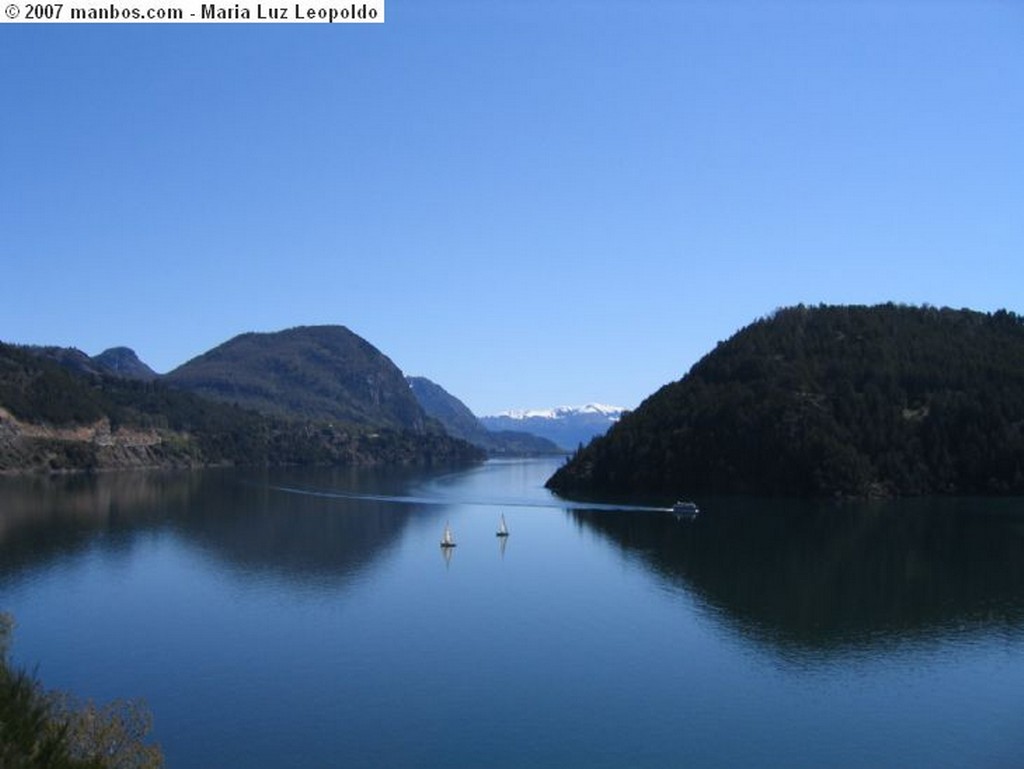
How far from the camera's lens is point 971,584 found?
88812 mm

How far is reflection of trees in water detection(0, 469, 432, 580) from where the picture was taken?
356 ft

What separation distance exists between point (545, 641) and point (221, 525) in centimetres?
8962

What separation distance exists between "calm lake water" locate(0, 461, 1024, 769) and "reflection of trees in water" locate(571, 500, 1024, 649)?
0.48 meters

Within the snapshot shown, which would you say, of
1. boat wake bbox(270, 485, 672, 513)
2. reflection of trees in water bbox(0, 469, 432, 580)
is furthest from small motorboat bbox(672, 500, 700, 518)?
reflection of trees in water bbox(0, 469, 432, 580)

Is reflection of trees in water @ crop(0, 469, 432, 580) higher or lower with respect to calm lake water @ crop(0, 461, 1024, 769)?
higher

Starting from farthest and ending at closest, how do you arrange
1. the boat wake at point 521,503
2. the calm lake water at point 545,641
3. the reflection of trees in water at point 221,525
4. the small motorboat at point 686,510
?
the boat wake at point 521,503, the small motorboat at point 686,510, the reflection of trees in water at point 221,525, the calm lake water at point 545,641

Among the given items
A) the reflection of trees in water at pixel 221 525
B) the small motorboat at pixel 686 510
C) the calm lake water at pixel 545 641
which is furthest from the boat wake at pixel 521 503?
the calm lake water at pixel 545 641

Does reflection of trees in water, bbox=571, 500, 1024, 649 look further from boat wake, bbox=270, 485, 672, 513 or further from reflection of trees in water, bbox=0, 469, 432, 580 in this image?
reflection of trees in water, bbox=0, 469, 432, 580

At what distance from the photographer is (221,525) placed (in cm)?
14462

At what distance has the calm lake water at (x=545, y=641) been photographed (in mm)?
46531

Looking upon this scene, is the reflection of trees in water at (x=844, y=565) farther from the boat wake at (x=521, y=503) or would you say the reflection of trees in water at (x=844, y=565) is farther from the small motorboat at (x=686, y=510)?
the boat wake at (x=521, y=503)

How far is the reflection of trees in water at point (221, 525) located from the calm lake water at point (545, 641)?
1012 mm

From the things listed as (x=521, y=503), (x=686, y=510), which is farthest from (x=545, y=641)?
(x=521, y=503)

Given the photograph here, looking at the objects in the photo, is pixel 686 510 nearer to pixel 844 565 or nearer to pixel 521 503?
pixel 521 503
